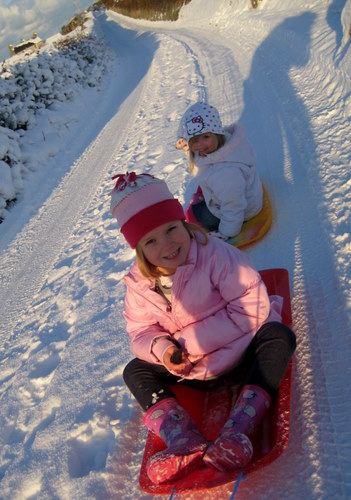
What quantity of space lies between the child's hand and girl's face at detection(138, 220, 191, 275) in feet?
1.32

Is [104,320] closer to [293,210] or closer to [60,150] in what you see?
[293,210]

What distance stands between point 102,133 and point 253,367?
263 inches

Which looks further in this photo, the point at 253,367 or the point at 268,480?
the point at 253,367

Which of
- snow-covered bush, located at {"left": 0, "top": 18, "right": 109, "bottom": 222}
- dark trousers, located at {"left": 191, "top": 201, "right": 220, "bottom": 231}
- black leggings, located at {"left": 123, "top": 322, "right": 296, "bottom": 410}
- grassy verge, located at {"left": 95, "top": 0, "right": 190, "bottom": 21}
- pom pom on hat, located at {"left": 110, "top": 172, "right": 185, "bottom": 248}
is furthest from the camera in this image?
grassy verge, located at {"left": 95, "top": 0, "right": 190, "bottom": 21}

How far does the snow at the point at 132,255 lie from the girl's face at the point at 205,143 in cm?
71

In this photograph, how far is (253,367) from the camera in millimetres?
1871

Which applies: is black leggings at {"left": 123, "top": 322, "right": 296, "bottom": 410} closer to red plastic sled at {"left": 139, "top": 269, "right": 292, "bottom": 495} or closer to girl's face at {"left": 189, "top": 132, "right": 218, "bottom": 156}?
red plastic sled at {"left": 139, "top": 269, "right": 292, "bottom": 495}

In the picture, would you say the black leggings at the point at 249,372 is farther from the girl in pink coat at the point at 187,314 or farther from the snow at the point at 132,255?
the snow at the point at 132,255

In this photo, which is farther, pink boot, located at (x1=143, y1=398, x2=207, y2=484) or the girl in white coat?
the girl in white coat

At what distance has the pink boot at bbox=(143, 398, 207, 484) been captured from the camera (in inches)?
65.4

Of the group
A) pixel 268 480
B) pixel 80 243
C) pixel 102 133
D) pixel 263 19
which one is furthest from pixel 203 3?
pixel 268 480

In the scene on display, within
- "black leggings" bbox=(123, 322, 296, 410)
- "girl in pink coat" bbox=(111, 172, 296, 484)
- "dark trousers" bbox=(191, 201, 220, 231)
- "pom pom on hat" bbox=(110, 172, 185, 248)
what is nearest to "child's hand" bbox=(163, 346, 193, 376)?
"girl in pink coat" bbox=(111, 172, 296, 484)

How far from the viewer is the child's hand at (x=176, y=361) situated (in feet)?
6.50

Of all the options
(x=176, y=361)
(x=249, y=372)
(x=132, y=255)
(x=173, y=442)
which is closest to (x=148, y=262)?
(x=176, y=361)
